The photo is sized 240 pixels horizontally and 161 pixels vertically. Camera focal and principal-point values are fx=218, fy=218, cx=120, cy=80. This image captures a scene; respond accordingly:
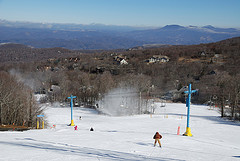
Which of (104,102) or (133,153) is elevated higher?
(133,153)

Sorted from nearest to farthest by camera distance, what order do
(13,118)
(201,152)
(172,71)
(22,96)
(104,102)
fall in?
(201,152), (13,118), (22,96), (104,102), (172,71)

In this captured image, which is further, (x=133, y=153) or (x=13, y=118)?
(x=13, y=118)

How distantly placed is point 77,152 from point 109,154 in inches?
64.9

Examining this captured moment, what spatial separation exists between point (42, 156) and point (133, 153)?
4.43 metres

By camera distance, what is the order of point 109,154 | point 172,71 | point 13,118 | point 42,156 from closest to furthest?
1. point 42,156
2. point 109,154
3. point 13,118
4. point 172,71

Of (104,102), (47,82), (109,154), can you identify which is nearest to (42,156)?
(109,154)

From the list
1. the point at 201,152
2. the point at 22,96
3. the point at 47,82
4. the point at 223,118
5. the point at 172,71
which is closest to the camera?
the point at 201,152

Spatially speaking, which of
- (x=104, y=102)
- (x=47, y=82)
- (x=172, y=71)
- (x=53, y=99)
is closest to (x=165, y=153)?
(x=104, y=102)

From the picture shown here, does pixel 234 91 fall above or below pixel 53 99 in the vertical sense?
above

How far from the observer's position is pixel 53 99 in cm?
5466

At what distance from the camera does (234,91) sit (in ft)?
102

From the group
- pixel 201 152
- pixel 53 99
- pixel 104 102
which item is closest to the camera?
pixel 201 152

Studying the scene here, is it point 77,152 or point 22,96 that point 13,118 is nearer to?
point 22,96

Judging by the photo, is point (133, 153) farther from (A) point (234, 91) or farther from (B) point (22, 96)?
(A) point (234, 91)
